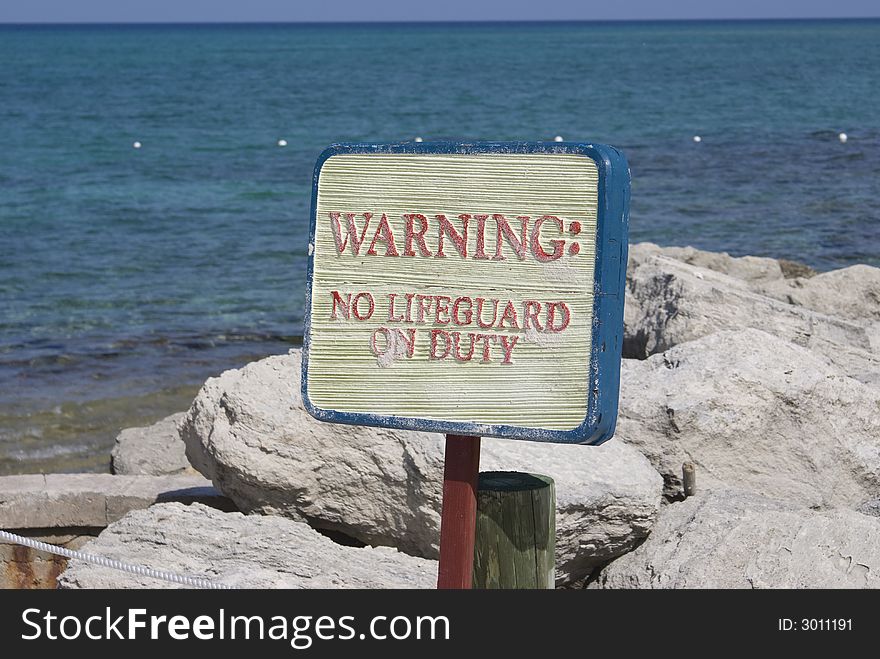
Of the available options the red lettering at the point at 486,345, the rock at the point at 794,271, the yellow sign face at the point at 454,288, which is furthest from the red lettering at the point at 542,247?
the rock at the point at 794,271

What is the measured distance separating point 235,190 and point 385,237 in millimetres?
17789

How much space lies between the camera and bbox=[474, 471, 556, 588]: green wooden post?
3035 millimetres

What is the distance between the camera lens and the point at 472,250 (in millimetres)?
2707

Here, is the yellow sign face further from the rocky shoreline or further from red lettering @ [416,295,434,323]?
the rocky shoreline

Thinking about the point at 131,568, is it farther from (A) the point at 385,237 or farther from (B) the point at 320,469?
(A) the point at 385,237

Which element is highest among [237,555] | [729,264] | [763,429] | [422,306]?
[422,306]

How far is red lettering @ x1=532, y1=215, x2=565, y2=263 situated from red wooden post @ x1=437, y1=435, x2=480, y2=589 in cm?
53

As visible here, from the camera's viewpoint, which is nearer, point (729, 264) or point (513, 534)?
point (513, 534)

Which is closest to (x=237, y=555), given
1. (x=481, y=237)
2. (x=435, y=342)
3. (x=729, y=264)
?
(x=435, y=342)

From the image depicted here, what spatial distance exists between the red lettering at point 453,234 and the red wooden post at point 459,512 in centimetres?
49

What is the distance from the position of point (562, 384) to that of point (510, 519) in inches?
21.3

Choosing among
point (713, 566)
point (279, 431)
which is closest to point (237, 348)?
point (279, 431)

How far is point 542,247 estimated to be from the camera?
2.65 meters
